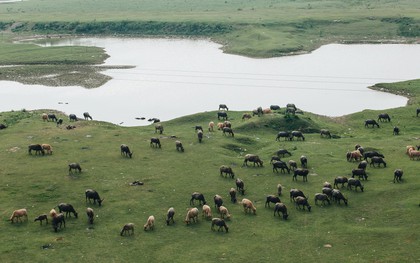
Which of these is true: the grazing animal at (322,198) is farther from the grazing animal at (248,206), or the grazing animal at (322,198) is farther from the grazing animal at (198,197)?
the grazing animal at (198,197)

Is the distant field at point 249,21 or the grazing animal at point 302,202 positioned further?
the distant field at point 249,21

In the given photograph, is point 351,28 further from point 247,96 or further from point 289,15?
point 247,96

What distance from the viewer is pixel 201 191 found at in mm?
38156

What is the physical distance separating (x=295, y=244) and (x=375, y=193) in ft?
28.6

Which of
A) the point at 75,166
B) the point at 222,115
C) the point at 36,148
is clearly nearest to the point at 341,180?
the point at 75,166

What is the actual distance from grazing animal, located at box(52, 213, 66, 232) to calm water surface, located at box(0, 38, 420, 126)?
1199 inches

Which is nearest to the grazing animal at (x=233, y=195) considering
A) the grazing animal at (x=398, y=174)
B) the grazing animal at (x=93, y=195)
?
the grazing animal at (x=93, y=195)

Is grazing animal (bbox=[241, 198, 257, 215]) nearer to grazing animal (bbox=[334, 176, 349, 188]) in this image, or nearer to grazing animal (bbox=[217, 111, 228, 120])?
grazing animal (bbox=[334, 176, 349, 188])

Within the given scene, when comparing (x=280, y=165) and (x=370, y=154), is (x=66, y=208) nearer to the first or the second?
(x=280, y=165)

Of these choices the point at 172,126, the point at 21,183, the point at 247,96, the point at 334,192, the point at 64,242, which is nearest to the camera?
the point at 64,242

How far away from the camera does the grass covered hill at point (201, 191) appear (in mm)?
29531

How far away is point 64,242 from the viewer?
3041 centimetres

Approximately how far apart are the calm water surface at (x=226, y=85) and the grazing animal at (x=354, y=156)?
21969mm

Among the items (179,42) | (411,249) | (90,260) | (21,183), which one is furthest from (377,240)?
(179,42)
